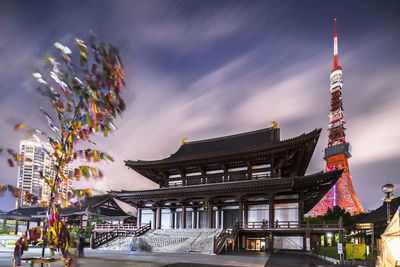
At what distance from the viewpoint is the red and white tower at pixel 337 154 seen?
74669mm

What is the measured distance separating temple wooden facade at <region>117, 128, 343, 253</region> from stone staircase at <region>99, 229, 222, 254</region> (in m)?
1.50

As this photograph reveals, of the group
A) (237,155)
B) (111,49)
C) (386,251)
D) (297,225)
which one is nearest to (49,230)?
(111,49)

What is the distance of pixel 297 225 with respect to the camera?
2509 centimetres

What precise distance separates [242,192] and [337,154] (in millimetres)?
68886

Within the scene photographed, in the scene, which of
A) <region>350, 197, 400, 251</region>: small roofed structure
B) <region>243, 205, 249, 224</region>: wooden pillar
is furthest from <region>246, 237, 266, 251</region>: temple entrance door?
<region>350, 197, 400, 251</region>: small roofed structure

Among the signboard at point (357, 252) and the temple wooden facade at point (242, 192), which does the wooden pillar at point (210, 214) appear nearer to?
the temple wooden facade at point (242, 192)

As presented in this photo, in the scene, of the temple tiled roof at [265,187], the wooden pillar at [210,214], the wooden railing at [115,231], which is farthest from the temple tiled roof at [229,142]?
the wooden railing at [115,231]

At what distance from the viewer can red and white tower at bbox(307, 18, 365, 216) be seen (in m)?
74.7

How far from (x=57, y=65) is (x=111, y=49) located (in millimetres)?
829

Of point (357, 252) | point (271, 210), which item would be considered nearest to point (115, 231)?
point (271, 210)

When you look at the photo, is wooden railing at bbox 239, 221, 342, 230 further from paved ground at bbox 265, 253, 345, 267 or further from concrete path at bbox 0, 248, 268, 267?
concrete path at bbox 0, 248, 268, 267

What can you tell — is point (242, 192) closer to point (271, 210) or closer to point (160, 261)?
point (271, 210)

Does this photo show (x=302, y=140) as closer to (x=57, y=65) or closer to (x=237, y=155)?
(x=237, y=155)

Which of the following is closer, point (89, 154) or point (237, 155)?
point (89, 154)
